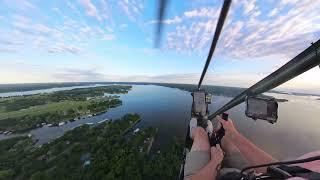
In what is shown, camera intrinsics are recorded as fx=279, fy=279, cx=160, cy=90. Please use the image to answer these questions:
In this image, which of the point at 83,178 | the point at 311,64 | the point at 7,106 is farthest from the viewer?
the point at 7,106

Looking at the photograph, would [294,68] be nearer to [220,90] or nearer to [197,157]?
[197,157]

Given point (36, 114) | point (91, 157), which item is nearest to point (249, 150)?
point (91, 157)

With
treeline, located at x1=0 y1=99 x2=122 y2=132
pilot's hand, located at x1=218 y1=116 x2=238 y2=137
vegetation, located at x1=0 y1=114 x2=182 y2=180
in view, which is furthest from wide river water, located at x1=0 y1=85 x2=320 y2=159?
pilot's hand, located at x1=218 y1=116 x2=238 y2=137

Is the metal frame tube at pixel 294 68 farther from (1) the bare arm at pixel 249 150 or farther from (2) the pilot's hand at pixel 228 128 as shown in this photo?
(2) the pilot's hand at pixel 228 128

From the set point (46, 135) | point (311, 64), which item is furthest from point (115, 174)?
point (311, 64)

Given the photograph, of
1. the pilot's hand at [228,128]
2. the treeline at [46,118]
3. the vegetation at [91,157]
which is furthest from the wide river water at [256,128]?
the pilot's hand at [228,128]

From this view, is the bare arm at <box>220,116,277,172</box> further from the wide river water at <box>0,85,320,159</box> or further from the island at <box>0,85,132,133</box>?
the island at <box>0,85,132,133</box>

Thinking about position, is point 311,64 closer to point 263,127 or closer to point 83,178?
point 83,178

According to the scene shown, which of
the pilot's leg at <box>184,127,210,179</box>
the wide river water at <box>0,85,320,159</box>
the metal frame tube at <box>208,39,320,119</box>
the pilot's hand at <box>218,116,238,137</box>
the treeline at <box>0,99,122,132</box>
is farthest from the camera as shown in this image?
the treeline at <box>0,99,122,132</box>
